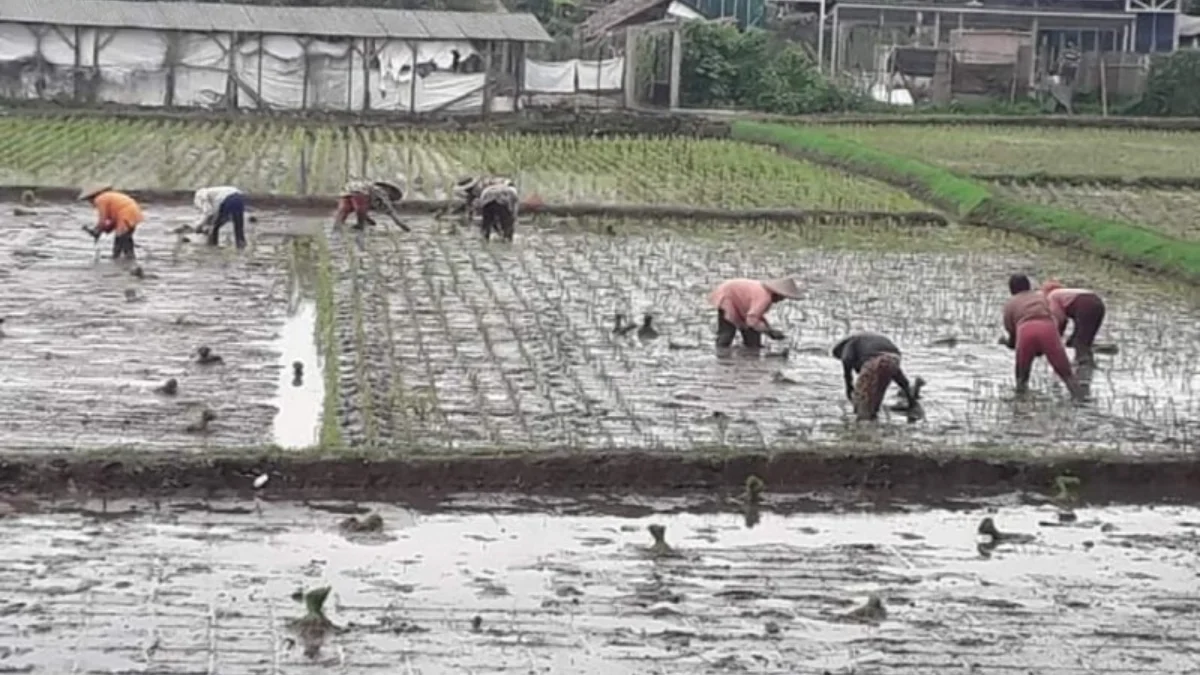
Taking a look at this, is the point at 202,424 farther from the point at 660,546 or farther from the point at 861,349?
the point at 861,349

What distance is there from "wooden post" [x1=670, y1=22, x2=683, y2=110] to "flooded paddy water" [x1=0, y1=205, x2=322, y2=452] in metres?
18.6

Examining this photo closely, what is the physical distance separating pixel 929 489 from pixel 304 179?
13042mm

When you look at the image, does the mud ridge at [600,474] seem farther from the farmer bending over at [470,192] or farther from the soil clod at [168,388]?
the farmer bending over at [470,192]

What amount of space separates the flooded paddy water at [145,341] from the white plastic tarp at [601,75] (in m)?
18.8

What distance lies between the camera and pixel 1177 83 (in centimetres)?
3497

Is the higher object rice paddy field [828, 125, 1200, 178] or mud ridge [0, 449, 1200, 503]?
rice paddy field [828, 125, 1200, 178]

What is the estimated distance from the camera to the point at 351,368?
10.1 metres

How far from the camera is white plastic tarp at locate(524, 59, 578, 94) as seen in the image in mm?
34562

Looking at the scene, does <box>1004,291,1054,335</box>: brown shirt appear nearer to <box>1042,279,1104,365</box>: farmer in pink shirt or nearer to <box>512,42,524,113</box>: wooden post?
<box>1042,279,1104,365</box>: farmer in pink shirt

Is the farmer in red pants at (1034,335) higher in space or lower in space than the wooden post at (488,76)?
lower

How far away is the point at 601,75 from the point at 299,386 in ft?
84.0

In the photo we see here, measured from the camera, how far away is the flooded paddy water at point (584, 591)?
19.2 ft

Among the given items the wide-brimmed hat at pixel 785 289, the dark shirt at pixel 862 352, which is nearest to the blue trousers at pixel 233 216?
the wide-brimmed hat at pixel 785 289

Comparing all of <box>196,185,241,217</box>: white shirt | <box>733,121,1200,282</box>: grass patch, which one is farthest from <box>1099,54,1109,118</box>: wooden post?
Answer: <box>196,185,241,217</box>: white shirt
